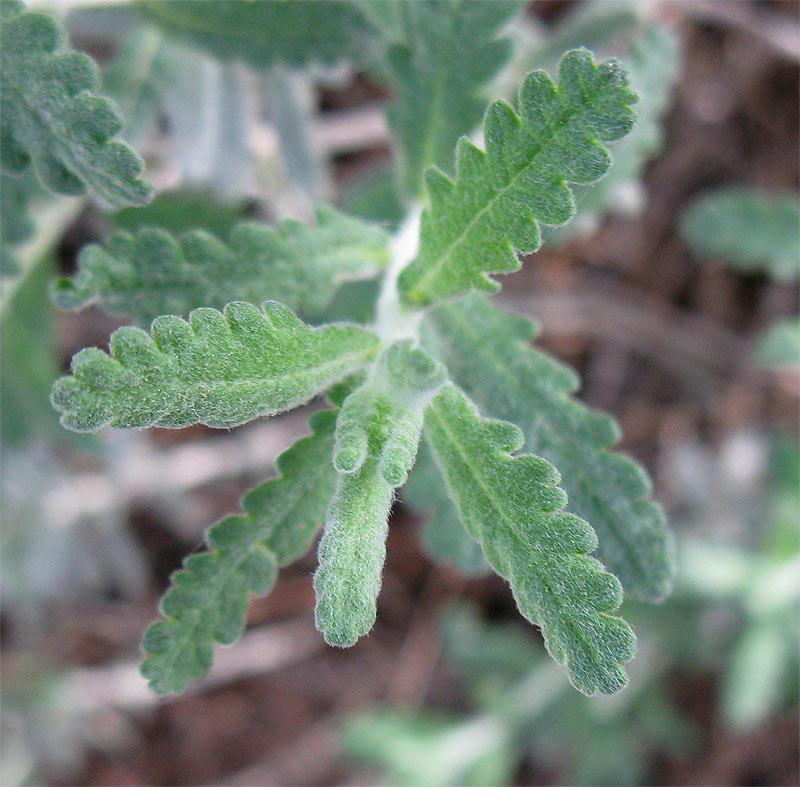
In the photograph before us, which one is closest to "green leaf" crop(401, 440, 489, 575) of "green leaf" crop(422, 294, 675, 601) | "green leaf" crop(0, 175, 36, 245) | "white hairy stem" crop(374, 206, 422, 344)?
"green leaf" crop(422, 294, 675, 601)

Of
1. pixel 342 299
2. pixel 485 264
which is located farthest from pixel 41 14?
pixel 342 299

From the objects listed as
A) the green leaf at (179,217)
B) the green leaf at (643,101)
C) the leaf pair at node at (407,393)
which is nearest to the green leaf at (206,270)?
the leaf pair at node at (407,393)

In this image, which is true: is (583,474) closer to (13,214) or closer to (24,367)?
(13,214)

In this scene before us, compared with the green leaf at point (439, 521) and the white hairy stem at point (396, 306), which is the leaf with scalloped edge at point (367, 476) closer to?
the white hairy stem at point (396, 306)

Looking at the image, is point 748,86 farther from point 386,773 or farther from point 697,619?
→ point 386,773

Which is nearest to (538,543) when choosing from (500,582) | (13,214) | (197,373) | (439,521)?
(197,373)

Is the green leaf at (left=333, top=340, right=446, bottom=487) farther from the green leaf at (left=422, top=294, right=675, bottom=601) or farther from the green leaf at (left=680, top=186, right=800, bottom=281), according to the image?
the green leaf at (left=680, top=186, right=800, bottom=281)
